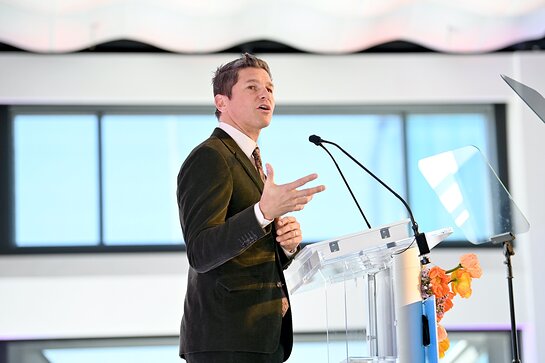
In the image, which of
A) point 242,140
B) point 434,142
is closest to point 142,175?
point 434,142

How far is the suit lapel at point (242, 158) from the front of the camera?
2.58 meters

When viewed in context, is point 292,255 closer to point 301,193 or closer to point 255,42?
point 301,193

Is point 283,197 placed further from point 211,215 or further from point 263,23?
point 263,23

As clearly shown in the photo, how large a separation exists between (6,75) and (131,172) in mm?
1137

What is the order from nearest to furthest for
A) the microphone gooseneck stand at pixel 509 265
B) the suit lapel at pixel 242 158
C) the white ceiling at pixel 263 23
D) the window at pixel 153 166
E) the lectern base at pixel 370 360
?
the lectern base at pixel 370 360, the suit lapel at pixel 242 158, the microphone gooseneck stand at pixel 509 265, the white ceiling at pixel 263 23, the window at pixel 153 166

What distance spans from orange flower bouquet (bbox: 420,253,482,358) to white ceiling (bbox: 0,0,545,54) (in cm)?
364

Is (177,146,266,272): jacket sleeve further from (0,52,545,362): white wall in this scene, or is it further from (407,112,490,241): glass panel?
(407,112,490,241): glass panel

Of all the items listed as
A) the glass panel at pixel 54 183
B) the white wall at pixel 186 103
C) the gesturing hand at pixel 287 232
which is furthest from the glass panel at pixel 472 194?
the glass panel at pixel 54 183

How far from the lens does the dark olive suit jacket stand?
2334 mm

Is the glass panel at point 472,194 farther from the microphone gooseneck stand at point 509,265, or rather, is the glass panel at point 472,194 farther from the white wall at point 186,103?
the white wall at point 186,103

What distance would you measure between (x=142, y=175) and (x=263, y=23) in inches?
58.7

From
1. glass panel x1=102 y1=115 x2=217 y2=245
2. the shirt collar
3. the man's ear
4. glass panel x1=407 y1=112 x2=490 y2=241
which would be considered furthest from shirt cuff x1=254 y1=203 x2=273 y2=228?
glass panel x1=407 y1=112 x2=490 y2=241

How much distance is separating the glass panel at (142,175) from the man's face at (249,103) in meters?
4.12

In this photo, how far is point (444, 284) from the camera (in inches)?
100
